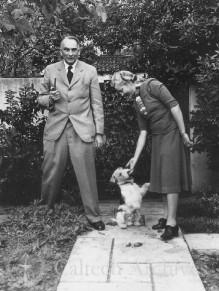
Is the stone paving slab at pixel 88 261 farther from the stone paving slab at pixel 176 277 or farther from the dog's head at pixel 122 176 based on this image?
the dog's head at pixel 122 176

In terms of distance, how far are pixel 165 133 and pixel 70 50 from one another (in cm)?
151

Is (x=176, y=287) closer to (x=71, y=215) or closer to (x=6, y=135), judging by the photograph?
Result: (x=71, y=215)

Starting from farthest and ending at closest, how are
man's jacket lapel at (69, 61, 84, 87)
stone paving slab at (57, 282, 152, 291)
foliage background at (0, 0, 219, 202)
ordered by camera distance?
foliage background at (0, 0, 219, 202) < man's jacket lapel at (69, 61, 84, 87) < stone paving slab at (57, 282, 152, 291)

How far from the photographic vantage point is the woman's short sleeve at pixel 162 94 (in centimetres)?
450

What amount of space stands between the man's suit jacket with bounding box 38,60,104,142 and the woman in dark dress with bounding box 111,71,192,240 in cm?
65

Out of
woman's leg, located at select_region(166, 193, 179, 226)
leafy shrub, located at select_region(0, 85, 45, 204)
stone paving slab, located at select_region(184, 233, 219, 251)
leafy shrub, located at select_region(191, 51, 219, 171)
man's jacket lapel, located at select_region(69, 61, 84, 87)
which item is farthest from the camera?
leafy shrub, located at select_region(0, 85, 45, 204)

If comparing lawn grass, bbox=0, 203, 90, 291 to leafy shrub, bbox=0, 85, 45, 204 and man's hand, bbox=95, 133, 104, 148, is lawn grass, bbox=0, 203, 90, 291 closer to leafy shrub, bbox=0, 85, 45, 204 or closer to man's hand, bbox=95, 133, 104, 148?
man's hand, bbox=95, 133, 104, 148

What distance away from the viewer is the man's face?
4934 mm

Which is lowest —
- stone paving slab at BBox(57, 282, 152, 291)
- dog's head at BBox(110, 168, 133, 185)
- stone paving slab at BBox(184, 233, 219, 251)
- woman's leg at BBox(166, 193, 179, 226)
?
stone paving slab at BBox(184, 233, 219, 251)

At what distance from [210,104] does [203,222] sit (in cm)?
179

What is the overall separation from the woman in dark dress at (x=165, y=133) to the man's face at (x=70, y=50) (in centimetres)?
74

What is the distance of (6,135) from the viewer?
6.39m

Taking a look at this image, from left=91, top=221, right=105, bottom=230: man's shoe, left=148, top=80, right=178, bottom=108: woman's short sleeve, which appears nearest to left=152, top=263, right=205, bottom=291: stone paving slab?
left=91, top=221, right=105, bottom=230: man's shoe

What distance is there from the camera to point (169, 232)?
4.53 metres
